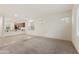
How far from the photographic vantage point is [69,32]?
244 centimetres

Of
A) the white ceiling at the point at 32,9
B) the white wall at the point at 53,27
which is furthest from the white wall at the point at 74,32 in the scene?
the white ceiling at the point at 32,9

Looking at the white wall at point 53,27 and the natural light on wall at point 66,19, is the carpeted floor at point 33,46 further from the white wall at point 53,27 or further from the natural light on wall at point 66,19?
the natural light on wall at point 66,19

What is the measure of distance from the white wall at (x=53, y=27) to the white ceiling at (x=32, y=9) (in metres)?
0.13

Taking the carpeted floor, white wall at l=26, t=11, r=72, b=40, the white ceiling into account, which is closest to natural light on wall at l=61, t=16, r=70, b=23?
white wall at l=26, t=11, r=72, b=40

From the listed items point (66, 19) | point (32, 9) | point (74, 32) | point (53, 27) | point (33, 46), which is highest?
point (32, 9)

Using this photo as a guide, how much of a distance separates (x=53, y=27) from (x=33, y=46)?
0.75 m

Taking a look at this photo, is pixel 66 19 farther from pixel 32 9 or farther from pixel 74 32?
pixel 32 9

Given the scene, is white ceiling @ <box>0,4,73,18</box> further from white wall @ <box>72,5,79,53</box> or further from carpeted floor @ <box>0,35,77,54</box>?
carpeted floor @ <box>0,35,77,54</box>

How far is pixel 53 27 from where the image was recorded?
8.37 feet

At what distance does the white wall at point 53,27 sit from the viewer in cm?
245

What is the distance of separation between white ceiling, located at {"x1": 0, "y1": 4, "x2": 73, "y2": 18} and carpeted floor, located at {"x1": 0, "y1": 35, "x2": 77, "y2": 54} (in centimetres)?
64

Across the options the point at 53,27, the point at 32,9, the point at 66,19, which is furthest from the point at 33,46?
the point at 66,19

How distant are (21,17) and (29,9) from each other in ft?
0.99

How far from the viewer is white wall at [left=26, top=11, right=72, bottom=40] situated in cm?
245
